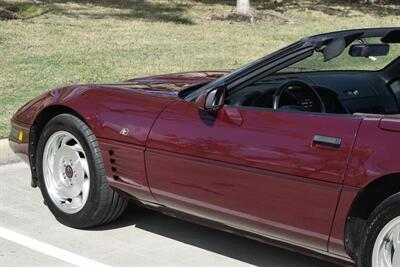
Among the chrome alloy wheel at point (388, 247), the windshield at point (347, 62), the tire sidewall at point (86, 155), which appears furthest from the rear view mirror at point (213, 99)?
the chrome alloy wheel at point (388, 247)

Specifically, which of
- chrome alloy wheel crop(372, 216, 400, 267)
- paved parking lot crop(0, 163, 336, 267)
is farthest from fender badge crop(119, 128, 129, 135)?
chrome alloy wheel crop(372, 216, 400, 267)

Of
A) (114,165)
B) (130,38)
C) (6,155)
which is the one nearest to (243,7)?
(130,38)

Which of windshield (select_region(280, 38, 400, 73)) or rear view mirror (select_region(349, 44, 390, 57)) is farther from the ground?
rear view mirror (select_region(349, 44, 390, 57))

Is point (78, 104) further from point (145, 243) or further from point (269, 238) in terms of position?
point (269, 238)

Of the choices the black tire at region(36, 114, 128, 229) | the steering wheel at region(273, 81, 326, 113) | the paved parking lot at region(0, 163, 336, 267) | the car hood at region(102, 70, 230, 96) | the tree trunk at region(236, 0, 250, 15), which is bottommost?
the tree trunk at region(236, 0, 250, 15)

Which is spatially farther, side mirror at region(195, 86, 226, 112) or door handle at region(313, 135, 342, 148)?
side mirror at region(195, 86, 226, 112)

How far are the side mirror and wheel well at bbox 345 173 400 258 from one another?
99cm

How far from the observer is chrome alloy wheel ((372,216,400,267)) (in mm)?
3158

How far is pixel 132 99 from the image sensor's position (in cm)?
427

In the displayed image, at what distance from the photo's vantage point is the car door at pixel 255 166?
3.30 m

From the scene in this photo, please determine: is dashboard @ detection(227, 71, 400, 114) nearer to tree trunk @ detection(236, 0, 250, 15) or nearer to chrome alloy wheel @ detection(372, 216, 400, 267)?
chrome alloy wheel @ detection(372, 216, 400, 267)

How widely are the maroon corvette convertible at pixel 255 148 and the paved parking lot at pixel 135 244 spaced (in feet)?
0.52

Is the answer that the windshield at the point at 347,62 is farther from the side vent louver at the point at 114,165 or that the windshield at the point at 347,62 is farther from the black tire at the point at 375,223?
the side vent louver at the point at 114,165

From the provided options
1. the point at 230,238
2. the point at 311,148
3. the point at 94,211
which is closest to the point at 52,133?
the point at 94,211
